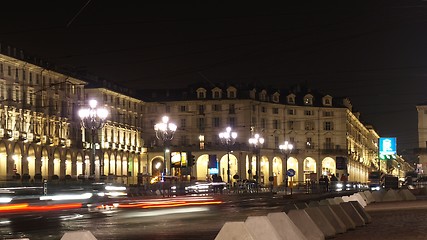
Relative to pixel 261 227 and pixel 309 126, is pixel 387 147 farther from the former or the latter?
pixel 309 126

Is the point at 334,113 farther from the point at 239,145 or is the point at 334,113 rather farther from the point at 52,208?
the point at 52,208

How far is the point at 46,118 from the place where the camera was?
108750 millimetres

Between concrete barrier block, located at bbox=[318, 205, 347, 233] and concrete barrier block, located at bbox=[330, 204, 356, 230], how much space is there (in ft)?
2.04

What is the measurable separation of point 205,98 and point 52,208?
11365cm

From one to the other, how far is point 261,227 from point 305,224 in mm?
3980

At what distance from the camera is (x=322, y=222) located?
16203 millimetres

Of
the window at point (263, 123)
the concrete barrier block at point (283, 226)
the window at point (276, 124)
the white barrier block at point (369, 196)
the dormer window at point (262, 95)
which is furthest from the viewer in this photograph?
the window at point (276, 124)

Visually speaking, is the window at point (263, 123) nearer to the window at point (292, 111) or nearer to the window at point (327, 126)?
the window at point (292, 111)

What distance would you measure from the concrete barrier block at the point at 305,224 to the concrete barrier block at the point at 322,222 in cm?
106

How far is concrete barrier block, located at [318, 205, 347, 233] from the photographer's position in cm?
1713

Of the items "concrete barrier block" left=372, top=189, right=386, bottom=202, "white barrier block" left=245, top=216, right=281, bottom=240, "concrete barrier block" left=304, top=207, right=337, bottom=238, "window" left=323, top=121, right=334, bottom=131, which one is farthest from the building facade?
"white barrier block" left=245, top=216, right=281, bottom=240

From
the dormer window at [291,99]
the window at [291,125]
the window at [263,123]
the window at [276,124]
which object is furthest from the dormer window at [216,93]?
A: the window at [291,125]

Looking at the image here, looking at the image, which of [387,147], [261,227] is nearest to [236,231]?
[261,227]

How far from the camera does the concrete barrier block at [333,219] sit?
56.2ft
